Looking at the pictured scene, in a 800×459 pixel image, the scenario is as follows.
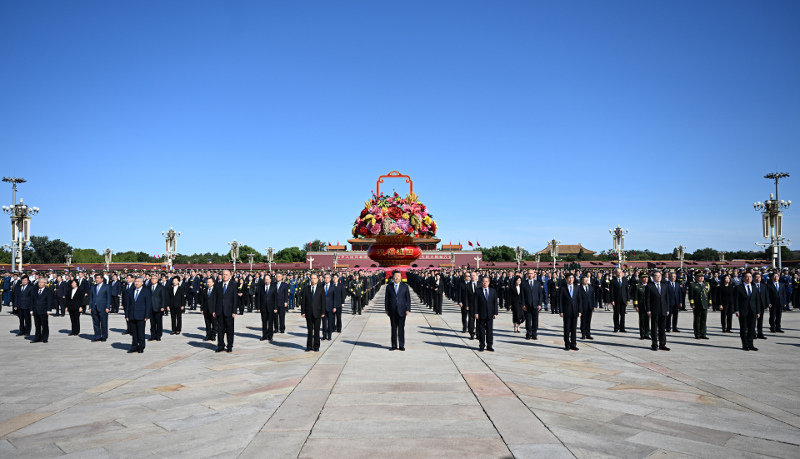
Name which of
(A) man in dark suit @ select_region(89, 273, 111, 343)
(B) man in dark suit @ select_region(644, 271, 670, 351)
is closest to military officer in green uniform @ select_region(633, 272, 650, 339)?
(B) man in dark suit @ select_region(644, 271, 670, 351)

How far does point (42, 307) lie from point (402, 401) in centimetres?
1128

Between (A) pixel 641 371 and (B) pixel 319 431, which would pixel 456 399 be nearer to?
(B) pixel 319 431

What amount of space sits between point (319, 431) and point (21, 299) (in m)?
12.8

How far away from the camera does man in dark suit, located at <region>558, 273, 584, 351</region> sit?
11.3 m

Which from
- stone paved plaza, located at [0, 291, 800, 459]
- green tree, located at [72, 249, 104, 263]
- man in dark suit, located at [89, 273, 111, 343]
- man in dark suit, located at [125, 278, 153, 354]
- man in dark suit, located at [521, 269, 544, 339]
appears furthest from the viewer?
green tree, located at [72, 249, 104, 263]

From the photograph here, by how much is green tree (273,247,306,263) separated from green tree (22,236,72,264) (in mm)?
35652

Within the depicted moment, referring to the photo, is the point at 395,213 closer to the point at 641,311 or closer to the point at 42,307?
the point at 641,311

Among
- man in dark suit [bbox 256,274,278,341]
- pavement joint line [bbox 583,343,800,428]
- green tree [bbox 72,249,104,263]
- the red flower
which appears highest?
the red flower

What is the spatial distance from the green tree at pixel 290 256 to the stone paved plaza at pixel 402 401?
86.9 metres

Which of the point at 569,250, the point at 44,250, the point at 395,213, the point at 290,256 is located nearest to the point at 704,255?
the point at 569,250

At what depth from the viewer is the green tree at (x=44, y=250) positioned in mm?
73625

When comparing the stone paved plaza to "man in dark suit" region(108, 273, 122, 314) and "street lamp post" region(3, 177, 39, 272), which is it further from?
"street lamp post" region(3, 177, 39, 272)

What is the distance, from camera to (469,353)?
10.9 metres

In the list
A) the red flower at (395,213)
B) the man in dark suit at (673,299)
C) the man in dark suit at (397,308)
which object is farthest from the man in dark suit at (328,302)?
the red flower at (395,213)
